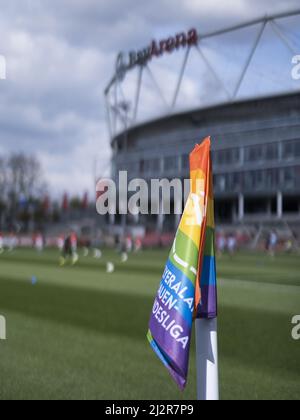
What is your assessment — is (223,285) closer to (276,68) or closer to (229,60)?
(276,68)

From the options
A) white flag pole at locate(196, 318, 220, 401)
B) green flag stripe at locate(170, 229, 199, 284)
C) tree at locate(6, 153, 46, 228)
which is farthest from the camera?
tree at locate(6, 153, 46, 228)

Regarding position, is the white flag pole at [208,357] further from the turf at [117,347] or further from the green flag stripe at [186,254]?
the turf at [117,347]

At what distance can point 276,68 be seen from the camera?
206 ft

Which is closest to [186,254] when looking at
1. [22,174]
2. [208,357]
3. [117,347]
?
[208,357]

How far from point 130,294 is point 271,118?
2425 inches

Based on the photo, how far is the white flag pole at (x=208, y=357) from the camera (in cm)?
396

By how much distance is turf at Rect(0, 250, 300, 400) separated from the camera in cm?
718

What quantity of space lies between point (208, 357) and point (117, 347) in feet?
20.2

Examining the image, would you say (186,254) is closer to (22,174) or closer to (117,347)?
(117,347)

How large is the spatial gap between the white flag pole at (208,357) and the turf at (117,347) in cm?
295

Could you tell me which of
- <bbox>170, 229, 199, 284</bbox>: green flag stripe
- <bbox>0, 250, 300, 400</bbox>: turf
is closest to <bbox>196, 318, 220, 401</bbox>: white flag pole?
<bbox>170, 229, 199, 284</bbox>: green flag stripe

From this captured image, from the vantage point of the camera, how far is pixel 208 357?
3.96 m

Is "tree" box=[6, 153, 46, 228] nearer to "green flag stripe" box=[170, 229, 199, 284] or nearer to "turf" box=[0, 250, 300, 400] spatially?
"turf" box=[0, 250, 300, 400]

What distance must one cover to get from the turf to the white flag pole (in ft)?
9.67
